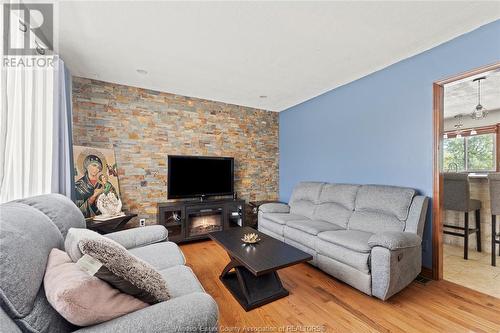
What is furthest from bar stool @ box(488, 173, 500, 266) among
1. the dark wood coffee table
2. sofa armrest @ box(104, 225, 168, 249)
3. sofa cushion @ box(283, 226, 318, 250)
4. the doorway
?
sofa armrest @ box(104, 225, 168, 249)

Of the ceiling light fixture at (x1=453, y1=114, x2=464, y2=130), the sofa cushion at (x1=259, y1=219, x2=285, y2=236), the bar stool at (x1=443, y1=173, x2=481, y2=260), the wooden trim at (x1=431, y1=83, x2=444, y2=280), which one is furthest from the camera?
the ceiling light fixture at (x1=453, y1=114, x2=464, y2=130)

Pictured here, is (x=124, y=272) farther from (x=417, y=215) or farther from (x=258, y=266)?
(x=417, y=215)

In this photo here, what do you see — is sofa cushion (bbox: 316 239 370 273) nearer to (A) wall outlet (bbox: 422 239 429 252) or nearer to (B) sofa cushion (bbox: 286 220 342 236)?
(B) sofa cushion (bbox: 286 220 342 236)

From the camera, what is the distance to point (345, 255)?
214cm

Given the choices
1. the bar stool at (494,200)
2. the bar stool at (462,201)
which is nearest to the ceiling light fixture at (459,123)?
the bar stool at (462,201)

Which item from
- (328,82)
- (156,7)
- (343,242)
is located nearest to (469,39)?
(328,82)

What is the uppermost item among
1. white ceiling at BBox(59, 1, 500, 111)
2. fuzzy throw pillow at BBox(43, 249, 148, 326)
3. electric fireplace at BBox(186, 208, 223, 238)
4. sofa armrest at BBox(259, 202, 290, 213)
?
white ceiling at BBox(59, 1, 500, 111)

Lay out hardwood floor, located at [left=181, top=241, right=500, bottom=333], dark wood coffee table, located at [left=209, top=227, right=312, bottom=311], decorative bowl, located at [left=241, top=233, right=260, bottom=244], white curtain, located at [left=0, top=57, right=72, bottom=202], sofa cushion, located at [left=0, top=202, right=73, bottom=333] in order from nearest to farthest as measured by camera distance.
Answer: sofa cushion, located at [left=0, top=202, right=73, bottom=333], white curtain, located at [left=0, top=57, right=72, bottom=202], hardwood floor, located at [left=181, top=241, right=500, bottom=333], dark wood coffee table, located at [left=209, top=227, right=312, bottom=311], decorative bowl, located at [left=241, top=233, right=260, bottom=244]

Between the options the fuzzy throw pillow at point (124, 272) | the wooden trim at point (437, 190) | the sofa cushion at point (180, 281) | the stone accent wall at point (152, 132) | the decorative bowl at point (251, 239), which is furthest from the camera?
the stone accent wall at point (152, 132)

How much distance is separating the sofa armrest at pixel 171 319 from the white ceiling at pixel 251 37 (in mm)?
2055

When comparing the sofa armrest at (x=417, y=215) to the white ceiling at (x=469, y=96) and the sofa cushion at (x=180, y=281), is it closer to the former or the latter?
the white ceiling at (x=469, y=96)

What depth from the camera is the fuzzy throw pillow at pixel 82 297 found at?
782 mm

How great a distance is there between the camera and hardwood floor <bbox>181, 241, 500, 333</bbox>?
1635 mm

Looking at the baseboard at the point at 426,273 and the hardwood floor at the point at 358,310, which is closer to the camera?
the hardwood floor at the point at 358,310
